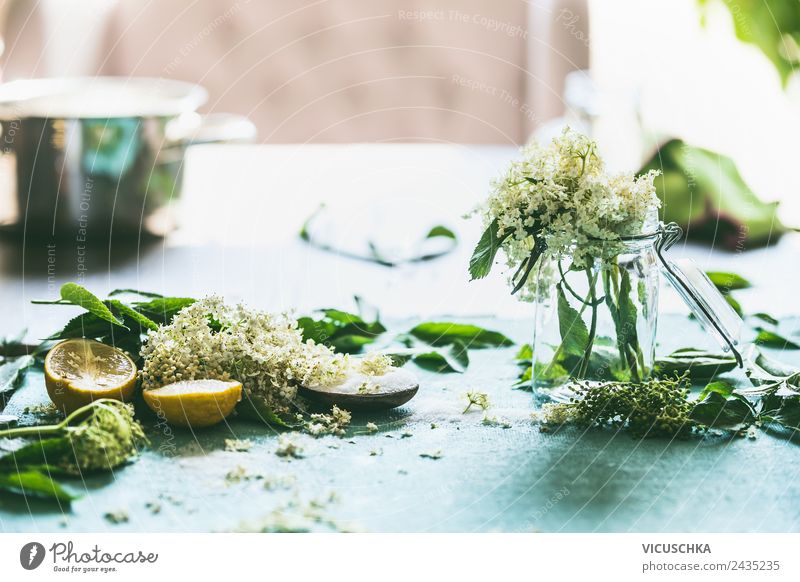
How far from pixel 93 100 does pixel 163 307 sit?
1058 millimetres

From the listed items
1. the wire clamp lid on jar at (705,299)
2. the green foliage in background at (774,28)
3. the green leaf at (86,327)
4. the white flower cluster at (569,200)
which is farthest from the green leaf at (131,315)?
the green foliage in background at (774,28)

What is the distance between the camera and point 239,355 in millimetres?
838

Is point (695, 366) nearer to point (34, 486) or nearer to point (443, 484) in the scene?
point (443, 484)

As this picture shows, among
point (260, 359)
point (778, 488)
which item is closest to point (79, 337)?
point (260, 359)

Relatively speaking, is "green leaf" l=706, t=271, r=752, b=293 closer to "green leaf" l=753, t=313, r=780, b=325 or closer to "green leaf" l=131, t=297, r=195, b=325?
"green leaf" l=753, t=313, r=780, b=325

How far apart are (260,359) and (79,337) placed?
0.61ft

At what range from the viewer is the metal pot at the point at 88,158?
171cm

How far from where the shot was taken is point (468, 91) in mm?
3199

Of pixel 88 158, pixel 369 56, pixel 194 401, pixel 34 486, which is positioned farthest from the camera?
pixel 369 56

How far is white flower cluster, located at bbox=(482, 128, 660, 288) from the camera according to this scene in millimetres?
797

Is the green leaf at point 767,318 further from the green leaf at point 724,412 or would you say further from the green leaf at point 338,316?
the green leaf at point 338,316

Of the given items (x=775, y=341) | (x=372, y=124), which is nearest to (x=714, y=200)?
(x=775, y=341)

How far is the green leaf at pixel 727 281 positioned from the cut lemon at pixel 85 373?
70cm
